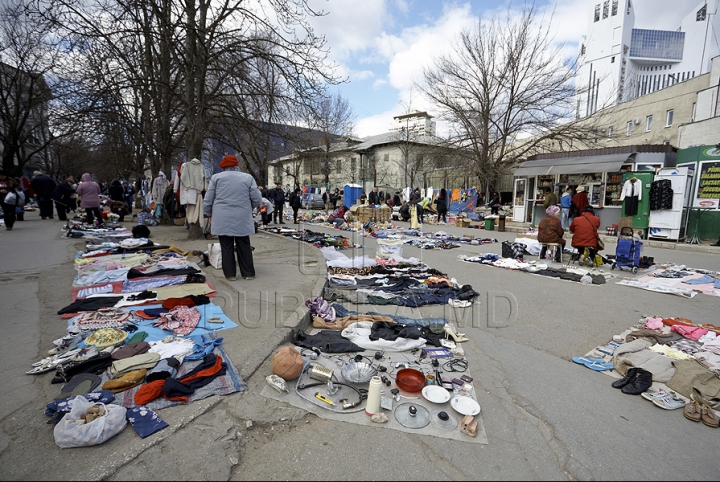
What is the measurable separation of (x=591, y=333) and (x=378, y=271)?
4.07m

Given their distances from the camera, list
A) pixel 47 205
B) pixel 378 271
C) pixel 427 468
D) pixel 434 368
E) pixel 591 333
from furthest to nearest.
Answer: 1. pixel 47 205
2. pixel 378 271
3. pixel 591 333
4. pixel 434 368
5. pixel 427 468

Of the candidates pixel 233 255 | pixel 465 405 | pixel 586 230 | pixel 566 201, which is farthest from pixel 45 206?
pixel 566 201

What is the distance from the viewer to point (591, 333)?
4547 millimetres

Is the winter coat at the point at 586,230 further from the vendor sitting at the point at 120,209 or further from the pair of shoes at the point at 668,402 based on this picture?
the vendor sitting at the point at 120,209

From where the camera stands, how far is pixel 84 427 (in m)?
2.11

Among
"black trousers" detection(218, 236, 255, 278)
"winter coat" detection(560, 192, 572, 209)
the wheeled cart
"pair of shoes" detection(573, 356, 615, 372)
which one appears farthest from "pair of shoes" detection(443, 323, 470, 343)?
"winter coat" detection(560, 192, 572, 209)

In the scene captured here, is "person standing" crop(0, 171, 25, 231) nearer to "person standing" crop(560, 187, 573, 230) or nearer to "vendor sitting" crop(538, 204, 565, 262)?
"vendor sitting" crop(538, 204, 565, 262)

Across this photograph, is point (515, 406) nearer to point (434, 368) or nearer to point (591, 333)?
point (434, 368)

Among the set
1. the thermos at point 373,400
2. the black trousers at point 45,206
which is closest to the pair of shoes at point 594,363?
the thermos at point 373,400

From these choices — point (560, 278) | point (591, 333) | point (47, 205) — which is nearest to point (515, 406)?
point (591, 333)

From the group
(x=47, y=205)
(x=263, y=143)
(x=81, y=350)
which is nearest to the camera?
(x=81, y=350)

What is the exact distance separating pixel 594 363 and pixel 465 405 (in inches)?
76.2

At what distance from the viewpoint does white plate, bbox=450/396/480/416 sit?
266 centimetres

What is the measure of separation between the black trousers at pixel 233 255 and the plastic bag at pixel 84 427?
3722mm
